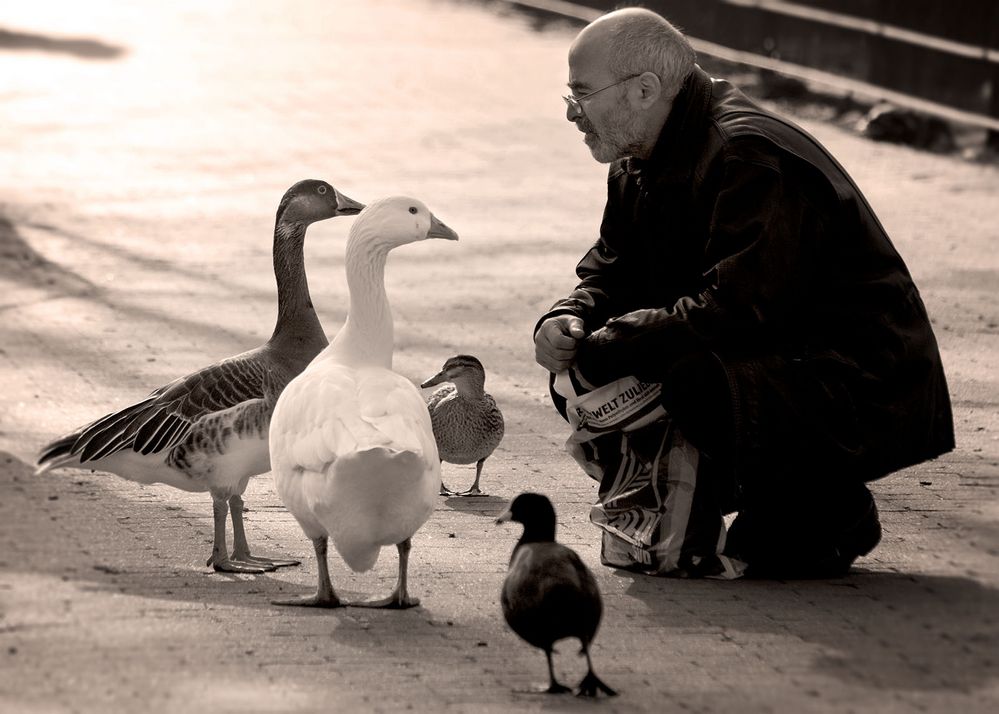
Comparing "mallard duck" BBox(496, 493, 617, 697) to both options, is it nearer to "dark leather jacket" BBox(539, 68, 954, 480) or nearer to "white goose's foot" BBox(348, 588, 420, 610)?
"white goose's foot" BBox(348, 588, 420, 610)

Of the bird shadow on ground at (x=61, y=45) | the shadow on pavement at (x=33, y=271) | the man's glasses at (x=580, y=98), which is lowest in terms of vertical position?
the shadow on pavement at (x=33, y=271)

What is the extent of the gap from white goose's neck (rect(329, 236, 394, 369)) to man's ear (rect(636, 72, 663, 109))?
104 cm

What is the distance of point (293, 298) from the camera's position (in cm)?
634

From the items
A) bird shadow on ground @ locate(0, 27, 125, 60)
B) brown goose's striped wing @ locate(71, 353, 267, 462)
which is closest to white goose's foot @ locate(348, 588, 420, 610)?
brown goose's striped wing @ locate(71, 353, 267, 462)

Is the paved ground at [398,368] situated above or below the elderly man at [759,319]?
below

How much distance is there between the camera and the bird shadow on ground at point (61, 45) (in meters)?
21.0

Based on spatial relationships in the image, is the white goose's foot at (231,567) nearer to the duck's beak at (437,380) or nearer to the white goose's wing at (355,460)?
the white goose's wing at (355,460)

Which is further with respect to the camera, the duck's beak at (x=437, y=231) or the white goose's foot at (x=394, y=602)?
the duck's beak at (x=437, y=231)

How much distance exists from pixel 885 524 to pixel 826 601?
3.03ft

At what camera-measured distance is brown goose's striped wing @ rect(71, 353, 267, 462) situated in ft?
19.2

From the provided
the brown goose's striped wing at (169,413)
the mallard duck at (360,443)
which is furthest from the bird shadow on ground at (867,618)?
the brown goose's striped wing at (169,413)

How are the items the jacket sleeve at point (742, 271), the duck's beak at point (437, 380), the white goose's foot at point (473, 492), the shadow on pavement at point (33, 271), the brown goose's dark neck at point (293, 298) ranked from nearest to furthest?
the jacket sleeve at point (742, 271) < the brown goose's dark neck at point (293, 298) < the white goose's foot at point (473, 492) < the duck's beak at point (437, 380) < the shadow on pavement at point (33, 271)

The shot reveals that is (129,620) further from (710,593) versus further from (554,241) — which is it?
(554,241)

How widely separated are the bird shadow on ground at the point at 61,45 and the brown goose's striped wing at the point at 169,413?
51.1ft
